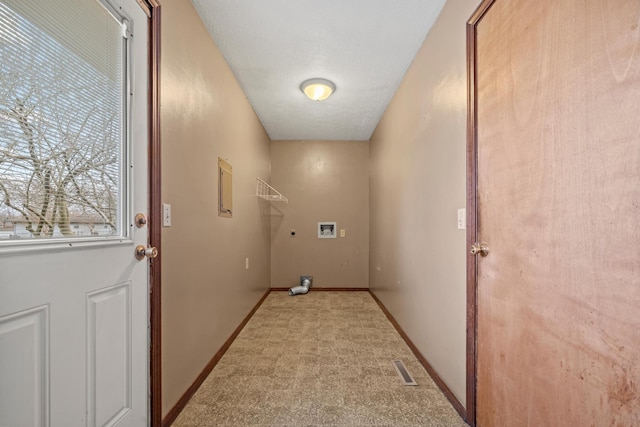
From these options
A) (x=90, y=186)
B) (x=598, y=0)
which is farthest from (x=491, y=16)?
(x=90, y=186)

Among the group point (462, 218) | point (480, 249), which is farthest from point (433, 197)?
point (480, 249)

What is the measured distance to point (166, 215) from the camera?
1386mm

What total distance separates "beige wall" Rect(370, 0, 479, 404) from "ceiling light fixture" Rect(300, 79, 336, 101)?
68cm

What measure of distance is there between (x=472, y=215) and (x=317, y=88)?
1868mm

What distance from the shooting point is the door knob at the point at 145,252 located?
1173 mm

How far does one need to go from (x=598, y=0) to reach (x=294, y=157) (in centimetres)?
385

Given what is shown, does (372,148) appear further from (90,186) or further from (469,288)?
(90,186)

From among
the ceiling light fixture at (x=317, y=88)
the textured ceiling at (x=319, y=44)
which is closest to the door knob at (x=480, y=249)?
the textured ceiling at (x=319, y=44)

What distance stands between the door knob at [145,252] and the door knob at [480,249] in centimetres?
146

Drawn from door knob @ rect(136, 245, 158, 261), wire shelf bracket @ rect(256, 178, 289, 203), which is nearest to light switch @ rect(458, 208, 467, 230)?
door knob @ rect(136, 245, 158, 261)

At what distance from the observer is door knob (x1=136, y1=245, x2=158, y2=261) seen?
1173mm

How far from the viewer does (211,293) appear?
78.5 inches

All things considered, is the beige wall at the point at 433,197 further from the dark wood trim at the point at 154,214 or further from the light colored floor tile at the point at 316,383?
the dark wood trim at the point at 154,214

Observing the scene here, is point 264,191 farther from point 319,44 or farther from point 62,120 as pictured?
point 62,120
